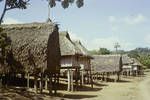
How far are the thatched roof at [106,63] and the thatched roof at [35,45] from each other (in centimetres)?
3244

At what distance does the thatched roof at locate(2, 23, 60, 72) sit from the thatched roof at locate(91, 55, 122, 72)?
32.4 metres

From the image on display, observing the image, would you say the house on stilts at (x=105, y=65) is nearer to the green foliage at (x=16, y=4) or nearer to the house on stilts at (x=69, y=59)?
the house on stilts at (x=69, y=59)

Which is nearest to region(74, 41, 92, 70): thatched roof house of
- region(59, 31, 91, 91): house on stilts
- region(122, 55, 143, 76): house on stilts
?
region(59, 31, 91, 91): house on stilts

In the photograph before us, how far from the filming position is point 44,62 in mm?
29656

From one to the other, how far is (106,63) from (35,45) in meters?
37.2

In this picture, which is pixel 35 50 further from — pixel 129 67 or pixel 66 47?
pixel 129 67

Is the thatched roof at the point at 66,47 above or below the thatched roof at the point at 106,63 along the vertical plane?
above

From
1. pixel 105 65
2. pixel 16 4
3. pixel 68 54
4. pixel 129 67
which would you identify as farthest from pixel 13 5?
pixel 129 67

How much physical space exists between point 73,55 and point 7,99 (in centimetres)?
1506

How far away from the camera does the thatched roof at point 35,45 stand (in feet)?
98.4

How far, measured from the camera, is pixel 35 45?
100 ft

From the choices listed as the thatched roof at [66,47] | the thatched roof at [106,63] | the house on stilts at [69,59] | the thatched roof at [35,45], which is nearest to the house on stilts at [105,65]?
the thatched roof at [106,63]

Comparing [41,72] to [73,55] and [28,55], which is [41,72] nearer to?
[28,55]

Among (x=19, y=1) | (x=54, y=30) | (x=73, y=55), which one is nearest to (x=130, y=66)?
(x=73, y=55)
